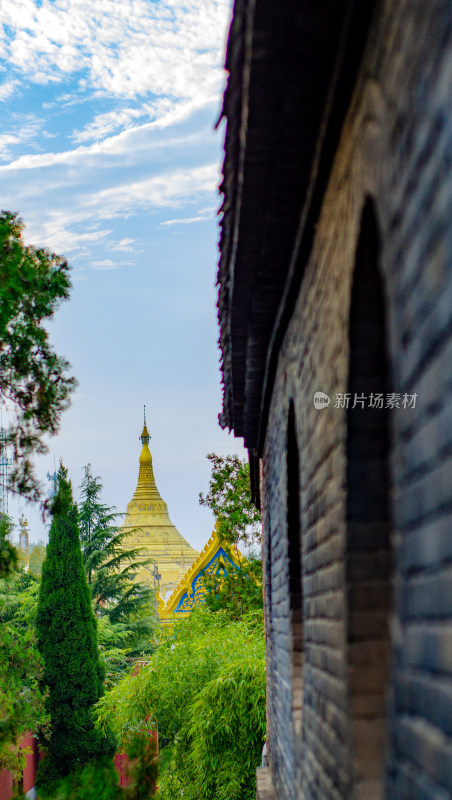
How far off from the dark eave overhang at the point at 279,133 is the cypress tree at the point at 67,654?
1752 centimetres

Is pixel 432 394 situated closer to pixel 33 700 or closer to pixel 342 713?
pixel 342 713

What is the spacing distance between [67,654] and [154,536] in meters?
23.0

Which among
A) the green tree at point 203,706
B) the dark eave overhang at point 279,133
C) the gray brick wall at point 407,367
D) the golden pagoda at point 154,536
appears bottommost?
the green tree at point 203,706

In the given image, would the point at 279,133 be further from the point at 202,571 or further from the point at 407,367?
the point at 202,571

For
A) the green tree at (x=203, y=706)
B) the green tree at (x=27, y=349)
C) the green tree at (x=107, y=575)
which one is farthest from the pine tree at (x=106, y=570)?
the green tree at (x=27, y=349)

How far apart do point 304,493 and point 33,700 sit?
15.6 meters

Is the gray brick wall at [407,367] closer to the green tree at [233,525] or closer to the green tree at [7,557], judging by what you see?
the green tree at [7,557]

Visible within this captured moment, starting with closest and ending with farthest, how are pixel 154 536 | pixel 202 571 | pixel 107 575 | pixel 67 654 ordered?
pixel 67 654
pixel 202 571
pixel 107 575
pixel 154 536

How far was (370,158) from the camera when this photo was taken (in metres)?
2.09

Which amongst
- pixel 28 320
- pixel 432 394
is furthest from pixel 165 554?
pixel 432 394

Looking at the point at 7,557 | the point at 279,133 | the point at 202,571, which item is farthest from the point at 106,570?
the point at 279,133

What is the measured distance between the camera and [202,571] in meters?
23.2

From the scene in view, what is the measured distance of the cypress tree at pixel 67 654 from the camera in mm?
20828

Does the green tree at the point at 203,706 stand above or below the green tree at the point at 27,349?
below
